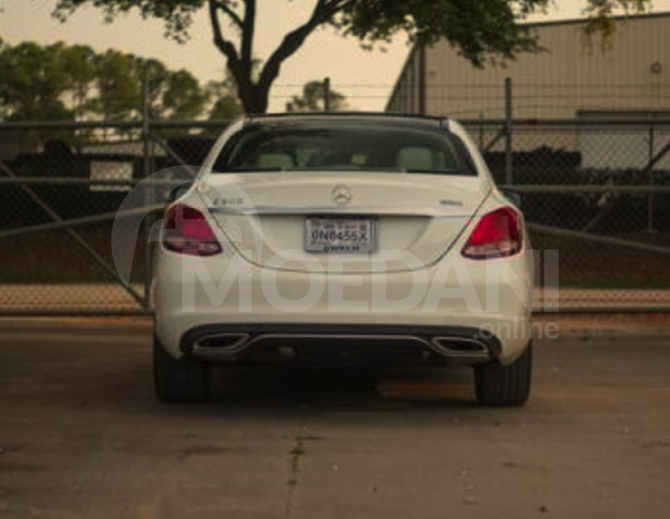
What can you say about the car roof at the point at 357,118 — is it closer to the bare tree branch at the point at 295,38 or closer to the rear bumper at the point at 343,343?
the rear bumper at the point at 343,343

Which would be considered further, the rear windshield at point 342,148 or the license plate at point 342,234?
the rear windshield at point 342,148

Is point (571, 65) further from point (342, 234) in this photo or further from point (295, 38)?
point (342, 234)

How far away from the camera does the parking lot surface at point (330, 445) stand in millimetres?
5477

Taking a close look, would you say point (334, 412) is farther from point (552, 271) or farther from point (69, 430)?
point (552, 271)

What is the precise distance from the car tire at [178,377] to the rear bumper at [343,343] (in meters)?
0.38

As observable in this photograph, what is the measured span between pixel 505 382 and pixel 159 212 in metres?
5.31

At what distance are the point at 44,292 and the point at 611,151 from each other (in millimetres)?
15576

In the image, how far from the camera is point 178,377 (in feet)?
24.5

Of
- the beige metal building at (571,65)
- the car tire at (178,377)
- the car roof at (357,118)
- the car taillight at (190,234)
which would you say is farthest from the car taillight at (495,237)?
the beige metal building at (571,65)

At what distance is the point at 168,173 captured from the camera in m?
13.0

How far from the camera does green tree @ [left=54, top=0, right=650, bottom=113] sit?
72.5 ft

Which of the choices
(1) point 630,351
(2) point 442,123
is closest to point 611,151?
(1) point 630,351

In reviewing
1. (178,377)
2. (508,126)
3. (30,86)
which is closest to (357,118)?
(178,377)

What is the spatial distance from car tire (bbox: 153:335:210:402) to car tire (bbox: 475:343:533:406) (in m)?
1.49
